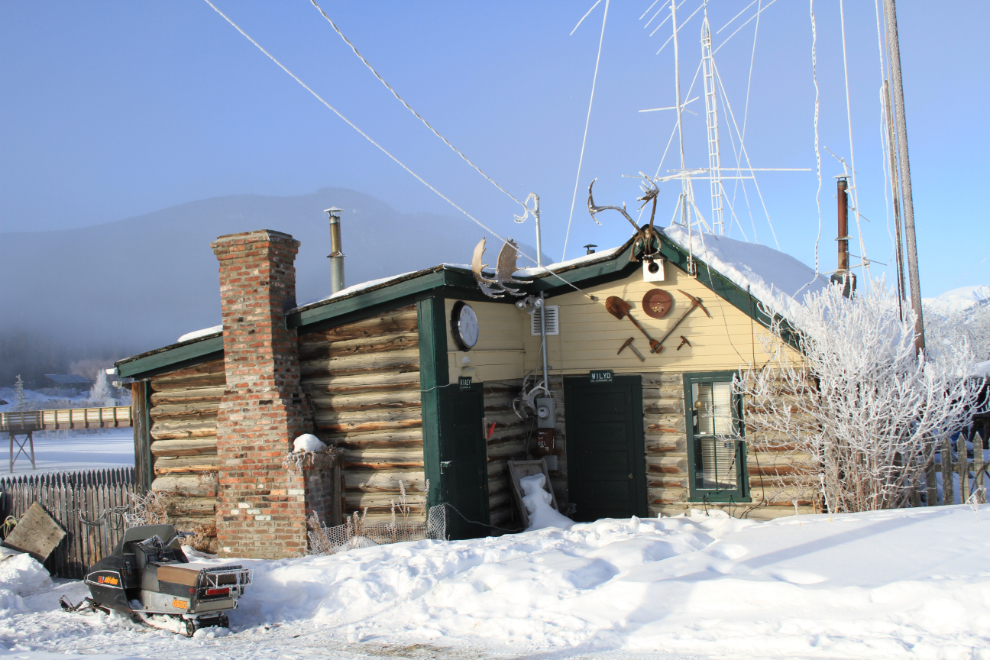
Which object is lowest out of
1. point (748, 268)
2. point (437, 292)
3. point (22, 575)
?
point (22, 575)

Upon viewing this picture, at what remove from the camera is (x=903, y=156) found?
9711 millimetres

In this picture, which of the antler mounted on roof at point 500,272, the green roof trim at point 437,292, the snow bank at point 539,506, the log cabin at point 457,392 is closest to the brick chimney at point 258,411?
the log cabin at point 457,392

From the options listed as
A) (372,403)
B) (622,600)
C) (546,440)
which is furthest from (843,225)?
(622,600)

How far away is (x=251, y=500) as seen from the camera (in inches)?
396

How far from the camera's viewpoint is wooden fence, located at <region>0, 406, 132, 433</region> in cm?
3850

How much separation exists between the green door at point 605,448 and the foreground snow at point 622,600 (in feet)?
5.19

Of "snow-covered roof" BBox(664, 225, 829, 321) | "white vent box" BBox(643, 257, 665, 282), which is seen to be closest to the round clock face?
"white vent box" BBox(643, 257, 665, 282)

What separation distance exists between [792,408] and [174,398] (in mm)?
9085

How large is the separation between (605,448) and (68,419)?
38660 millimetres

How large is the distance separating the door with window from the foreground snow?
1161mm

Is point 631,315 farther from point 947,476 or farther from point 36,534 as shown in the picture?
point 36,534

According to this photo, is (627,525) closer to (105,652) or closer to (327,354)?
(327,354)

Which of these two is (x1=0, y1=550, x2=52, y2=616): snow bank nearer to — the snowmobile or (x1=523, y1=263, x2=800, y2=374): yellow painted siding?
the snowmobile

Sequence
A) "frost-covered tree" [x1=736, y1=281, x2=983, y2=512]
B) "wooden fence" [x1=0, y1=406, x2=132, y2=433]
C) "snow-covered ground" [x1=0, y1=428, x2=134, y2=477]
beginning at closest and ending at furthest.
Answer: "frost-covered tree" [x1=736, y1=281, x2=983, y2=512] < "snow-covered ground" [x1=0, y1=428, x2=134, y2=477] < "wooden fence" [x1=0, y1=406, x2=132, y2=433]
